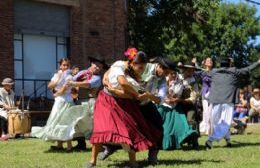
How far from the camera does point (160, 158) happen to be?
10586 mm

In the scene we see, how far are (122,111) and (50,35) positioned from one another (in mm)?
14622

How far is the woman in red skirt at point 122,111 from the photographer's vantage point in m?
8.69

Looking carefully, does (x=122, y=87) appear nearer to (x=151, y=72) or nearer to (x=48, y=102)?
(x=151, y=72)

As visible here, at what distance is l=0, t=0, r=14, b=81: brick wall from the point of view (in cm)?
2127

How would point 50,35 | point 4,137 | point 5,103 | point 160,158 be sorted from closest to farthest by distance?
point 160,158 → point 4,137 → point 5,103 → point 50,35

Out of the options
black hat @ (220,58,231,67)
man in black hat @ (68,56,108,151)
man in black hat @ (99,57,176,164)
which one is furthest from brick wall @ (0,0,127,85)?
man in black hat @ (99,57,176,164)

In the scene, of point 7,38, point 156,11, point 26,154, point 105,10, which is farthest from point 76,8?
point 26,154

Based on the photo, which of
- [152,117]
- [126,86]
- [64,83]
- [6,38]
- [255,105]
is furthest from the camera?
[6,38]

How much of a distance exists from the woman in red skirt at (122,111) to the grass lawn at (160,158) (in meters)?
0.79

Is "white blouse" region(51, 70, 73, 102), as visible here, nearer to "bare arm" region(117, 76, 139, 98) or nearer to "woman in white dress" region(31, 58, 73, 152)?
"woman in white dress" region(31, 58, 73, 152)

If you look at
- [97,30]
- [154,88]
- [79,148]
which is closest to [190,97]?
[154,88]

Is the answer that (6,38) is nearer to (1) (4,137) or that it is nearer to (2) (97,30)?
(2) (97,30)

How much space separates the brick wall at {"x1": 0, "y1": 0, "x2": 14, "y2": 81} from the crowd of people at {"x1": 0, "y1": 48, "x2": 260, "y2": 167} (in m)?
8.38

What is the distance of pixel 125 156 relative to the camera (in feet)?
36.0
